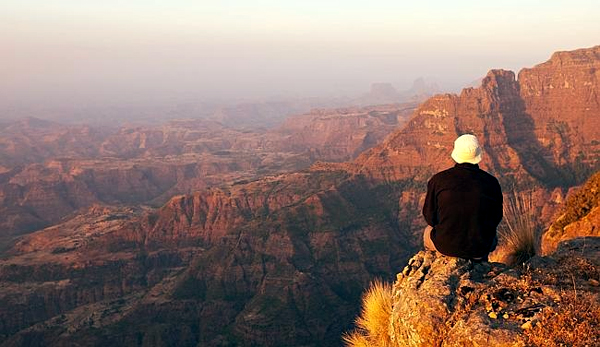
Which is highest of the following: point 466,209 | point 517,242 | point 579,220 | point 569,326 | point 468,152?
point 468,152

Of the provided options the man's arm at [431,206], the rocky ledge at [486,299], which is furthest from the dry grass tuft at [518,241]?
the man's arm at [431,206]

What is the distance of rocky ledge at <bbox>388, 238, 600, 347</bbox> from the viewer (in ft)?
26.3

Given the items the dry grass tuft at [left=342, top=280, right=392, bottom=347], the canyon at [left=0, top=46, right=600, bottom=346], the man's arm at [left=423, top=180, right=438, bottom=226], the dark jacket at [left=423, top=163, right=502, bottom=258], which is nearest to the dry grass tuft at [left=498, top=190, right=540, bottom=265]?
the dark jacket at [left=423, top=163, right=502, bottom=258]

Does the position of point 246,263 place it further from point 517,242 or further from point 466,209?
point 466,209

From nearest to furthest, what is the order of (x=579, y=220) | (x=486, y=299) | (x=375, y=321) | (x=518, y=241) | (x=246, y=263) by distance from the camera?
1. (x=486, y=299)
2. (x=375, y=321)
3. (x=518, y=241)
4. (x=579, y=220)
5. (x=246, y=263)

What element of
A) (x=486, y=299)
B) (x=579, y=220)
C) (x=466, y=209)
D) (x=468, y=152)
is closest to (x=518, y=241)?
(x=466, y=209)

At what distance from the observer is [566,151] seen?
605 feet

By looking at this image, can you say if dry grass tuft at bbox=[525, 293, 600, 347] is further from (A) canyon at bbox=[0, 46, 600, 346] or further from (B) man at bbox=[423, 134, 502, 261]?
(A) canyon at bbox=[0, 46, 600, 346]

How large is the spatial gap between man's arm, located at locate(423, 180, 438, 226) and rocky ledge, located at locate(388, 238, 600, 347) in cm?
107

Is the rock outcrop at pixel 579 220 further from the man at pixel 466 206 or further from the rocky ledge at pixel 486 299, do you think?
the man at pixel 466 206

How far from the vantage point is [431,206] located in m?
10.5

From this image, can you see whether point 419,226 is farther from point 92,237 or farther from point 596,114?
point 92,237

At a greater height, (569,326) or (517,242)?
(569,326)

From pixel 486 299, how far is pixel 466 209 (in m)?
1.95
